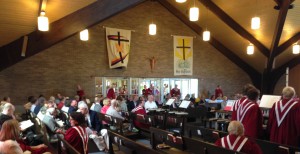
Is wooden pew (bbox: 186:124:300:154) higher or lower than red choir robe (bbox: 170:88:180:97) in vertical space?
lower

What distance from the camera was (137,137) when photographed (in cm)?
687

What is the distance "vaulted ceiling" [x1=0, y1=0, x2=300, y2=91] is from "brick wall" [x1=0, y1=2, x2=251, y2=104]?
856 mm

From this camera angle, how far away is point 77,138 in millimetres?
3549

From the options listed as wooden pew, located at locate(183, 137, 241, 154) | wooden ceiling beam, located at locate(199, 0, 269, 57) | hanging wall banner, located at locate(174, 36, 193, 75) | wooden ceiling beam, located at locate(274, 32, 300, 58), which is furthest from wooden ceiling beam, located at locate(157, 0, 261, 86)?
wooden pew, located at locate(183, 137, 241, 154)

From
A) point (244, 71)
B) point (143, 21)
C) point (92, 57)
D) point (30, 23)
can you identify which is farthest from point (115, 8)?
point (244, 71)

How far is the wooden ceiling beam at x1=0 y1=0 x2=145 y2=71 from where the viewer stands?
28.8ft

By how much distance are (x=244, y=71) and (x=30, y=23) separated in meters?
14.3

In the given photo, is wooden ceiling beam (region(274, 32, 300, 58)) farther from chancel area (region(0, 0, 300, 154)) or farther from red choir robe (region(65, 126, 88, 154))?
red choir robe (region(65, 126, 88, 154))

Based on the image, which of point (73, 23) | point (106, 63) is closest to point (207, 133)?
point (73, 23)

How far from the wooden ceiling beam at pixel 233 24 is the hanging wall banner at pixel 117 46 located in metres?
4.24

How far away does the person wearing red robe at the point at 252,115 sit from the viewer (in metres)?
4.21

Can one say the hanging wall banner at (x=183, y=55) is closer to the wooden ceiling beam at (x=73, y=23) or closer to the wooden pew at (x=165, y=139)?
the wooden ceiling beam at (x=73, y=23)

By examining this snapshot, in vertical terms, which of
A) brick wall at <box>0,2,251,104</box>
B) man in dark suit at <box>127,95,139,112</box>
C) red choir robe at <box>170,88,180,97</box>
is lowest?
man in dark suit at <box>127,95,139,112</box>

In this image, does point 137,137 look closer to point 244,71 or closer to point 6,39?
point 6,39
